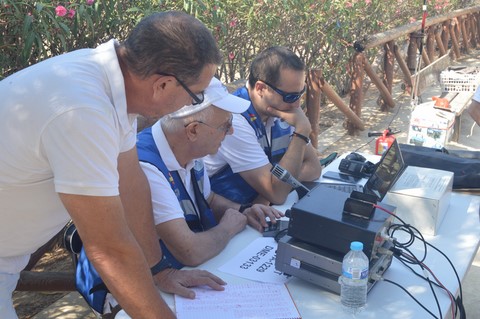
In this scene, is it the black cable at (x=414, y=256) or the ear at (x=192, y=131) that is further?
the ear at (x=192, y=131)

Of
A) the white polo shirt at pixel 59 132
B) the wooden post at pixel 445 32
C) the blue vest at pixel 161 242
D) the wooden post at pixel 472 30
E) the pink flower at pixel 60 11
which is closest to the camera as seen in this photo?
the white polo shirt at pixel 59 132

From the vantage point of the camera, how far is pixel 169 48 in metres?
1.49

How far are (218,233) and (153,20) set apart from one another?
0.99 m

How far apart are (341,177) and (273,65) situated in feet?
2.32

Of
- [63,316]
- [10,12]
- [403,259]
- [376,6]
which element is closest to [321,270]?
[403,259]

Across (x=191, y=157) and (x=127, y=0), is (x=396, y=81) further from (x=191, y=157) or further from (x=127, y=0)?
(x=191, y=157)

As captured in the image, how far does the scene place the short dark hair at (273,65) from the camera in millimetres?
2936

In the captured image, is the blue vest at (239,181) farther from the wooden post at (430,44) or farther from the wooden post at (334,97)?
the wooden post at (430,44)

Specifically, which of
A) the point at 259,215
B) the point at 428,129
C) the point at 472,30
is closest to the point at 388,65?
the point at 428,129

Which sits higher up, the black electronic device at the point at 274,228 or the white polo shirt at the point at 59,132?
the white polo shirt at the point at 59,132

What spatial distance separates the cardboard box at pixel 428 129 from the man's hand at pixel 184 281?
3.36 meters

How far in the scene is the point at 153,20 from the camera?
5.05ft

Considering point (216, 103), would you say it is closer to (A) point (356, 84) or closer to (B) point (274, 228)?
(B) point (274, 228)

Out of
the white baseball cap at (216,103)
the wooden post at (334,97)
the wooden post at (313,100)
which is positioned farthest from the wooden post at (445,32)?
the white baseball cap at (216,103)
